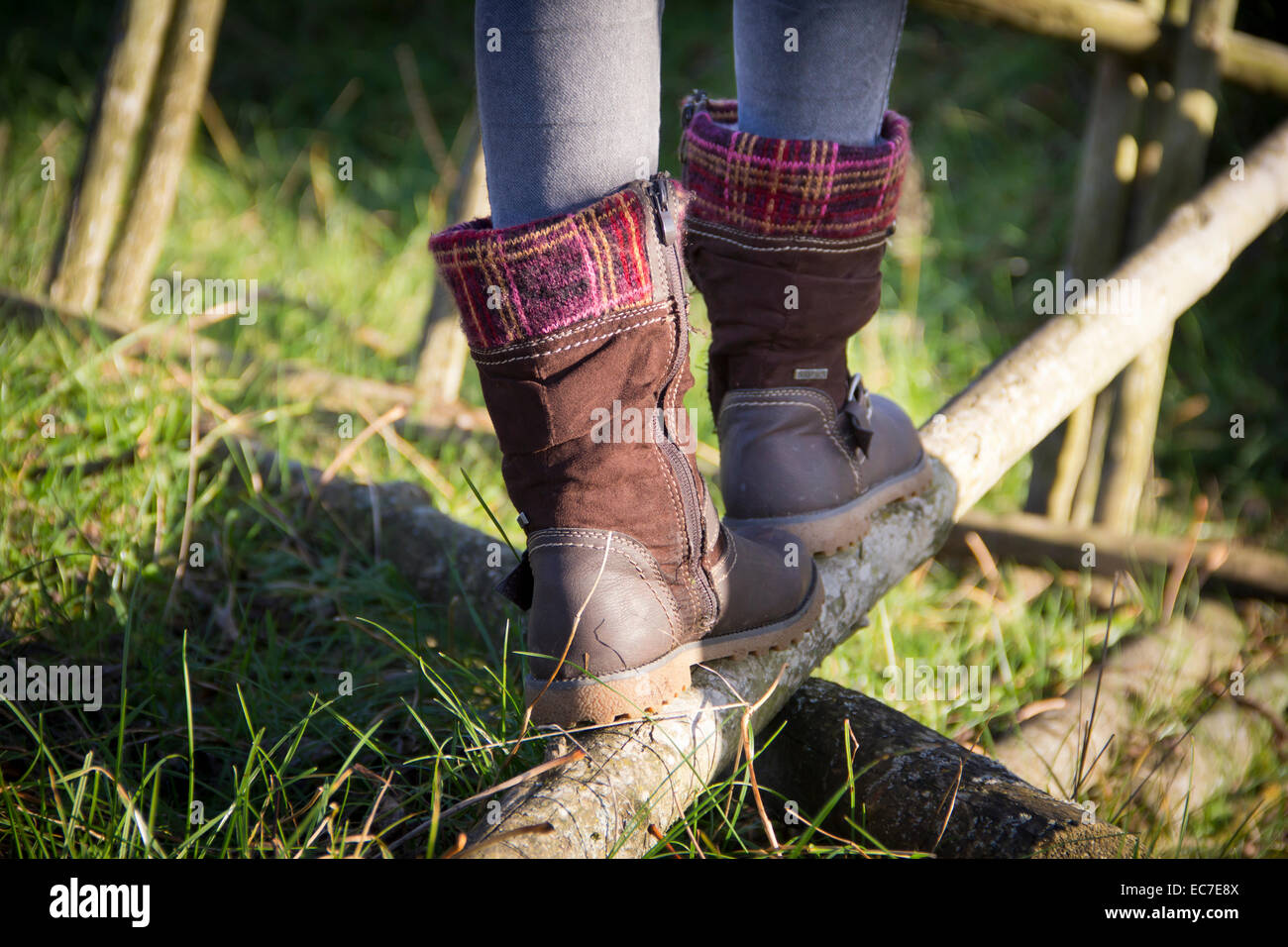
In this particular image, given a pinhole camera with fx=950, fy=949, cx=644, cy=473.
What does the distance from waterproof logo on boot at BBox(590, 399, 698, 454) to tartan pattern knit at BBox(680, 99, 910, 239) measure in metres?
0.30

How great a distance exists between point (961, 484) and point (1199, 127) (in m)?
1.43

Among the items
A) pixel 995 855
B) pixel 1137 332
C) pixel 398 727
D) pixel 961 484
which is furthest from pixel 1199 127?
pixel 398 727

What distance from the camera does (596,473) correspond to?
3.35 ft

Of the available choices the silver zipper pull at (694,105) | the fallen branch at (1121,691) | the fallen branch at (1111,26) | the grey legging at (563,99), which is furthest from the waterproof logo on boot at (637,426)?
the fallen branch at (1111,26)

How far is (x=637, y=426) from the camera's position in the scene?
1032mm

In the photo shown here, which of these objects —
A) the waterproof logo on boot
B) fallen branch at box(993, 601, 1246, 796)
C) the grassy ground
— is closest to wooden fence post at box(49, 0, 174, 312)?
the grassy ground

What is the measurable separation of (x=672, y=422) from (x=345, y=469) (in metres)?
1.04

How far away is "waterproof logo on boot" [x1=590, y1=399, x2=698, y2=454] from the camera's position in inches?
39.5

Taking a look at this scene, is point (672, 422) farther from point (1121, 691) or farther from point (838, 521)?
point (1121, 691)

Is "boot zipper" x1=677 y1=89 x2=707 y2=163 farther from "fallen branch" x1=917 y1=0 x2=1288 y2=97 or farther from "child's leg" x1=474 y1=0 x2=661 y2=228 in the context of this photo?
"fallen branch" x1=917 y1=0 x2=1288 y2=97

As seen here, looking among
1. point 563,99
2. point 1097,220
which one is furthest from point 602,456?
point 1097,220

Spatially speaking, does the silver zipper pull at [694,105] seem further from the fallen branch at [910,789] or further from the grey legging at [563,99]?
the fallen branch at [910,789]
